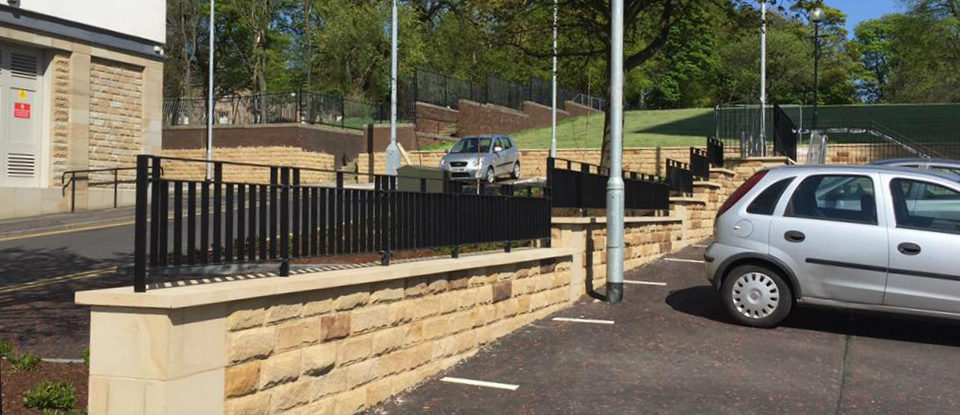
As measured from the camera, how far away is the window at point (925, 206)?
792 cm

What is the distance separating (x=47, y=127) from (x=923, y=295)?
22.3m

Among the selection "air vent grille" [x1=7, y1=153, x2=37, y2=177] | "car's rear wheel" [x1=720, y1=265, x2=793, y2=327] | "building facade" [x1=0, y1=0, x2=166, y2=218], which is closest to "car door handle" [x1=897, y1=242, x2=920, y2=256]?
"car's rear wheel" [x1=720, y1=265, x2=793, y2=327]

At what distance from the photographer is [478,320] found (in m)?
8.02

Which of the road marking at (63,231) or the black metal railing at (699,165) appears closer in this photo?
the road marking at (63,231)

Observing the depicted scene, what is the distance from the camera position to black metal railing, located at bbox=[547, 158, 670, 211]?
35.3 feet

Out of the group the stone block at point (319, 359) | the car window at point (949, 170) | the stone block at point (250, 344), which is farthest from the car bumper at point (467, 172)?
the stone block at point (250, 344)

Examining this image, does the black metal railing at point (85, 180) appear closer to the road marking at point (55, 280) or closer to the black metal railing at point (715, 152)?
the road marking at point (55, 280)

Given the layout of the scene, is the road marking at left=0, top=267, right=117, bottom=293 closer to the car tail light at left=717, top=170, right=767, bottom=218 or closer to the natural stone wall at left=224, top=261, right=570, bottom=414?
the natural stone wall at left=224, top=261, right=570, bottom=414

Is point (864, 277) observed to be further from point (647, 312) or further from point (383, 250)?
point (383, 250)

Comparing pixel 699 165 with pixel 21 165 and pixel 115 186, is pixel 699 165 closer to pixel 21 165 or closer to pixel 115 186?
pixel 115 186

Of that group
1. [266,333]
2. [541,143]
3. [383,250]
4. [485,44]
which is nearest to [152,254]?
[266,333]

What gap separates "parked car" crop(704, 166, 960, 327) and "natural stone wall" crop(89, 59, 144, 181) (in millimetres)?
20776

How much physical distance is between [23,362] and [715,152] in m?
18.4

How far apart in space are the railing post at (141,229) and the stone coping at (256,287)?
87mm
